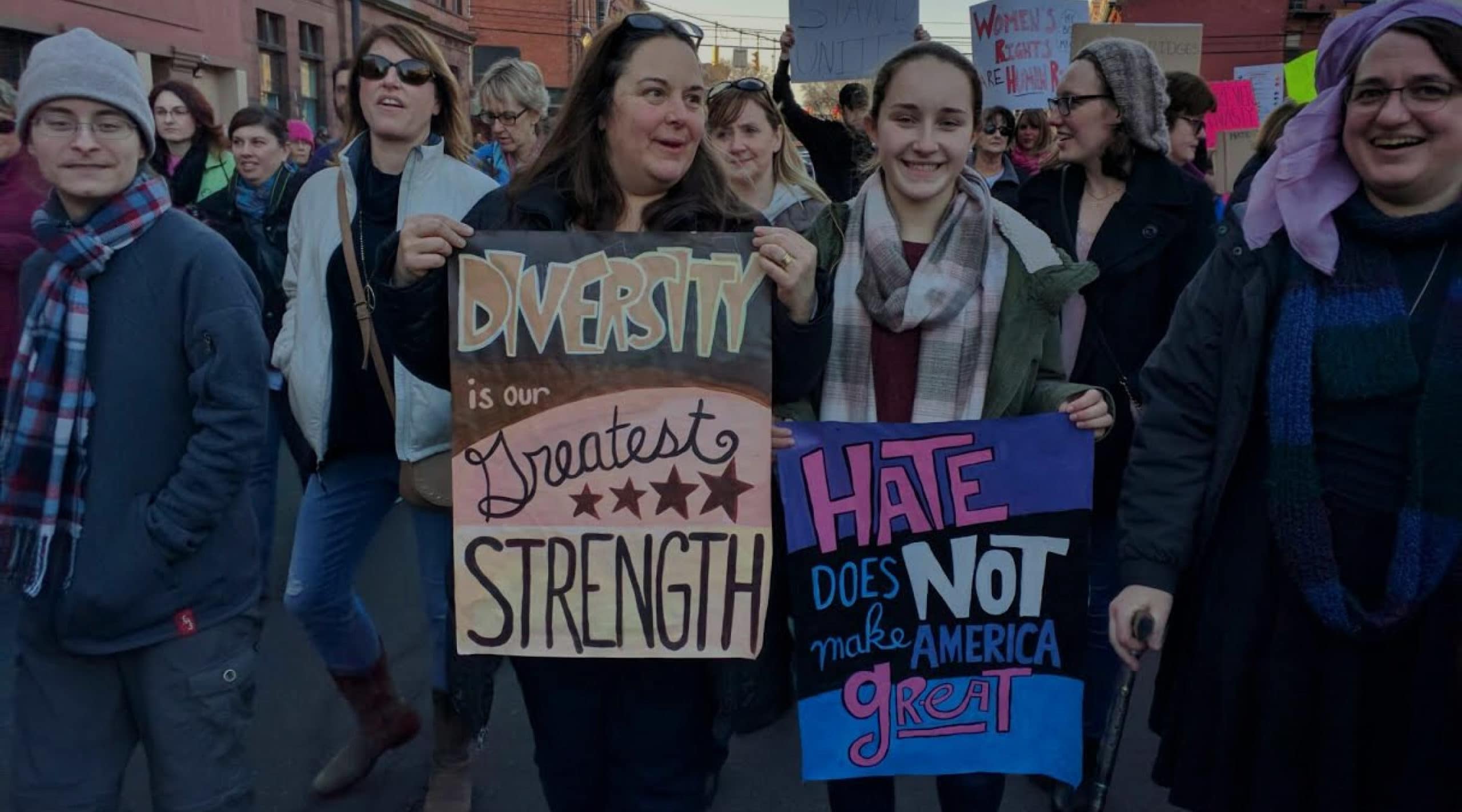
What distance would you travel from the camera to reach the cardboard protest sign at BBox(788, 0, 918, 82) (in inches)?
219

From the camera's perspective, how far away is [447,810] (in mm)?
3359

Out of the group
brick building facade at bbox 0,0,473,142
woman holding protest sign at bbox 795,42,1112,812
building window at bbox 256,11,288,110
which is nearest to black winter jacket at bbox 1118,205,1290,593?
woman holding protest sign at bbox 795,42,1112,812

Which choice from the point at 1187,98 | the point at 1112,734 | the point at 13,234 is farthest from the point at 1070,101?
the point at 13,234

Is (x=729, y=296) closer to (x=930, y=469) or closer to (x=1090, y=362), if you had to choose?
(x=930, y=469)

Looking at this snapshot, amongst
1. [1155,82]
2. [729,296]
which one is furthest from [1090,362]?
[729,296]

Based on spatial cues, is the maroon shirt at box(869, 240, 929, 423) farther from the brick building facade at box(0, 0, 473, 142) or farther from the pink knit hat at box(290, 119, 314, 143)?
the brick building facade at box(0, 0, 473, 142)

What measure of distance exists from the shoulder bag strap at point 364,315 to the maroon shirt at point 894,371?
133cm

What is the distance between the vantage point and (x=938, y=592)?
2547 millimetres

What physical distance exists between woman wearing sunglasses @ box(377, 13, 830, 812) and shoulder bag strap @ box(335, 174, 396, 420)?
0.82m

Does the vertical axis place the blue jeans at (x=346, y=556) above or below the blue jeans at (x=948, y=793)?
above

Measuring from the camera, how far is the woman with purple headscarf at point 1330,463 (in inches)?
79.0

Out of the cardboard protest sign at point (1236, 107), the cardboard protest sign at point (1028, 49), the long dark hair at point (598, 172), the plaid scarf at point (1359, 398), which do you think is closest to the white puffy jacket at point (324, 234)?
the long dark hair at point (598, 172)

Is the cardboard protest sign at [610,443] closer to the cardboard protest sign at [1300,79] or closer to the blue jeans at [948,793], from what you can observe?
the blue jeans at [948,793]

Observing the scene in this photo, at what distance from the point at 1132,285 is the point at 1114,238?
15 cm
